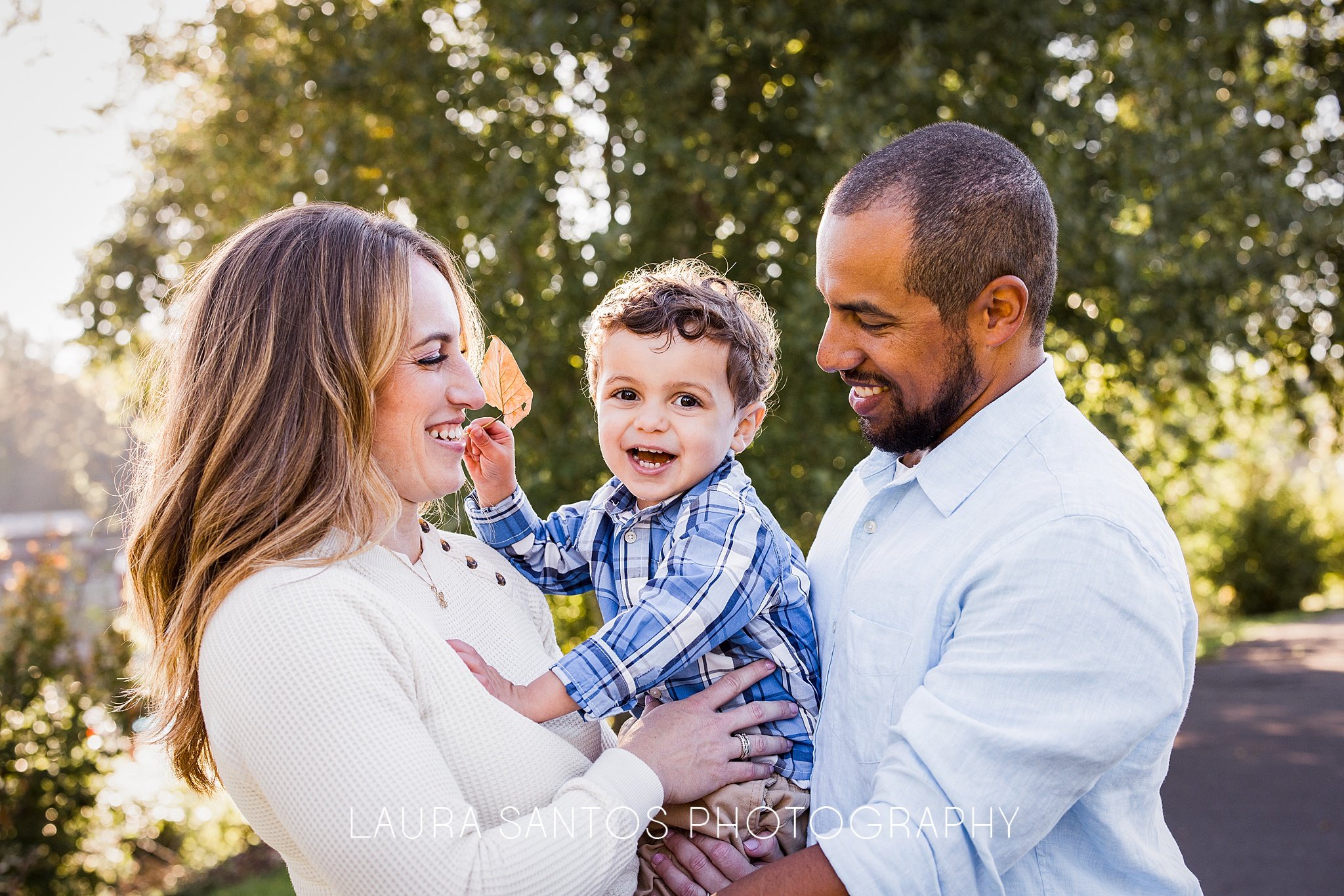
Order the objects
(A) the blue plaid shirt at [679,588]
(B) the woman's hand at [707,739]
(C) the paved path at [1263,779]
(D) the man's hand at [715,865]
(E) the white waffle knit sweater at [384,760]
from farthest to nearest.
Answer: (C) the paved path at [1263,779] → (A) the blue plaid shirt at [679,588] → (B) the woman's hand at [707,739] → (D) the man's hand at [715,865] → (E) the white waffle knit sweater at [384,760]

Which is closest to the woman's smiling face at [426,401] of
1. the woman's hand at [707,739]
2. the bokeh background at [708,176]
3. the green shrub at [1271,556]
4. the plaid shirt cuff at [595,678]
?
the plaid shirt cuff at [595,678]

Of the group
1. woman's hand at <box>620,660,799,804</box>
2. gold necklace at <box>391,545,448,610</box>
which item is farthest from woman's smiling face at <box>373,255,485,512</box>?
woman's hand at <box>620,660,799,804</box>

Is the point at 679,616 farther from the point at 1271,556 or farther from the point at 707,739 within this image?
the point at 1271,556

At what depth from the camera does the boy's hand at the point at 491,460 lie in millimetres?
2848

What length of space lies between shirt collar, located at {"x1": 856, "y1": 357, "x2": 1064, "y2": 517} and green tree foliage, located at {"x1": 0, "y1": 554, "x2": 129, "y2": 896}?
18.4ft

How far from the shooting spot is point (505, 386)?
2.82m

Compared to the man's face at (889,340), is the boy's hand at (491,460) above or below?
below

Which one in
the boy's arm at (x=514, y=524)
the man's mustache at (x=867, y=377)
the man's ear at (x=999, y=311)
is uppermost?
the man's ear at (x=999, y=311)

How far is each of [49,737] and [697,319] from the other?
18.3 feet

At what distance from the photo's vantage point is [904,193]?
2.10m

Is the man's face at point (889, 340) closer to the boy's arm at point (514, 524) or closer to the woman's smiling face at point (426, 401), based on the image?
Answer: the woman's smiling face at point (426, 401)

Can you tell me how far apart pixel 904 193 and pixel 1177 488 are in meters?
6.26

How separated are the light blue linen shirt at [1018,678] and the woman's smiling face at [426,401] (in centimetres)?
92

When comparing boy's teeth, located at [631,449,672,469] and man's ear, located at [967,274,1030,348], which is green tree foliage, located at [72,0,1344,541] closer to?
boy's teeth, located at [631,449,672,469]
